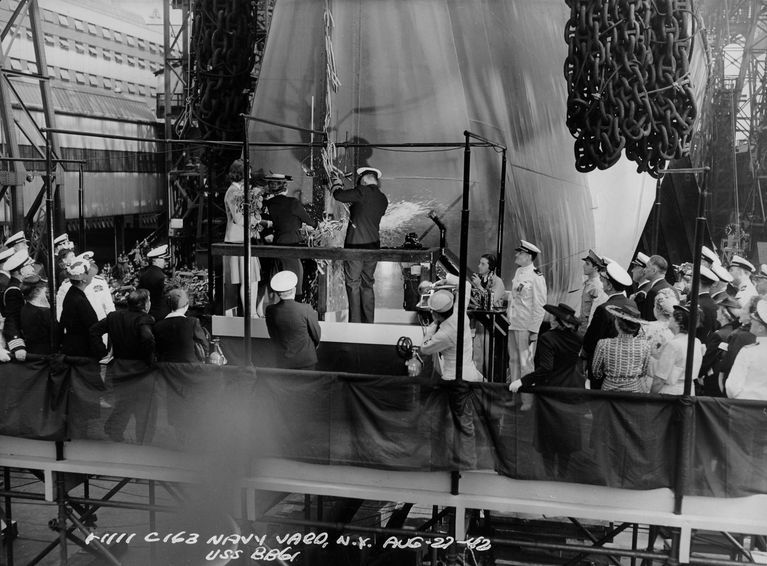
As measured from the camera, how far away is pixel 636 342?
7.55m

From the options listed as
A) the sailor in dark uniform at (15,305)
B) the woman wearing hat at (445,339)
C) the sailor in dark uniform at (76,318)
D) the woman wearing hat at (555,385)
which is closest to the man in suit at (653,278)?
the woman wearing hat at (555,385)

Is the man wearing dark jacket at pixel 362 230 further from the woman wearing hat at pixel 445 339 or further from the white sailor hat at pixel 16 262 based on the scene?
the white sailor hat at pixel 16 262

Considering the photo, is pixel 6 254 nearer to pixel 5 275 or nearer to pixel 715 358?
pixel 5 275

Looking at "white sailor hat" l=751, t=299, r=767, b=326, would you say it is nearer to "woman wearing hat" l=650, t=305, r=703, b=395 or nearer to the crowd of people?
the crowd of people

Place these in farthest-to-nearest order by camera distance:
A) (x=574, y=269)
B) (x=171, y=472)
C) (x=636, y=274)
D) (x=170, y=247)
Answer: (x=170, y=247)
(x=574, y=269)
(x=636, y=274)
(x=171, y=472)

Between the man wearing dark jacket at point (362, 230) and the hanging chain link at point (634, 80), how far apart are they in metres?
3.48

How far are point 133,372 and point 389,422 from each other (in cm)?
271

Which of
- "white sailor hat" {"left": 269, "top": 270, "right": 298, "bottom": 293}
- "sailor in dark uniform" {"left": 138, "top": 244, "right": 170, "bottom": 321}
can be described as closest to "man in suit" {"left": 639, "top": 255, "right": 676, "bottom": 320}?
"white sailor hat" {"left": 269, "top": 270, "right": 298, "bottom": 293}

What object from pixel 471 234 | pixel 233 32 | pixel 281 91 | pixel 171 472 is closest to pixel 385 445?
pixel 171 472

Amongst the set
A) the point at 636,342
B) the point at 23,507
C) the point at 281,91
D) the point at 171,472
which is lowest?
the point at 23,507

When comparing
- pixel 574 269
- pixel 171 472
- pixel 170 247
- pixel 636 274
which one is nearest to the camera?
pixel 171 472

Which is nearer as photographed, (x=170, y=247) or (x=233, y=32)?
(x=233, y=32)

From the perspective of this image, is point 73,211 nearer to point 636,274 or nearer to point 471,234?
point 471,234

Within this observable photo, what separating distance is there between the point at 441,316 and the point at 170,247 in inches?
678
